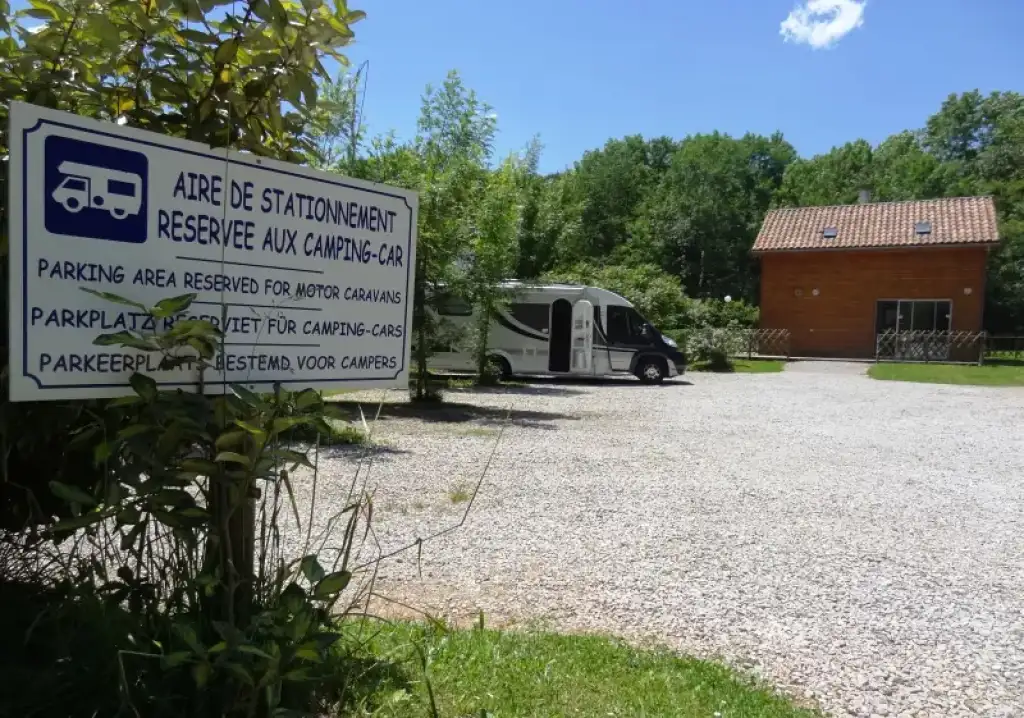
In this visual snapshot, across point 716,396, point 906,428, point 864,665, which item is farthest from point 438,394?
point 864,665

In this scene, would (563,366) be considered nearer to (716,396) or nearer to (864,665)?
(716,396)

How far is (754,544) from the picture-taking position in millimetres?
5699

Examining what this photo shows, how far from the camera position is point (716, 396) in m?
17.6

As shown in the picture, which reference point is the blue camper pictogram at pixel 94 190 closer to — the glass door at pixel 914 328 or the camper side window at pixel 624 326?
the camper side window at pixel 624 326

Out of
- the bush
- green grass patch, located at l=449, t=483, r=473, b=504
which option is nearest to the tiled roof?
the bush

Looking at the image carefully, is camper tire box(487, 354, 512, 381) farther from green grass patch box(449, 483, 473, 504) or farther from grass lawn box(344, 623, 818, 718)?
grass lawn box(344, 623, 818, 718)

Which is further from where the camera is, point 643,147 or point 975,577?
point 643,147

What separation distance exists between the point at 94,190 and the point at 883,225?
38.0 metres

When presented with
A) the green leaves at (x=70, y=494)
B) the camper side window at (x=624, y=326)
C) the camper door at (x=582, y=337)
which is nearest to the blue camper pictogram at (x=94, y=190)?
→ the green leaves at (x=70, y=494)

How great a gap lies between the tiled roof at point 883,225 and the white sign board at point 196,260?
1376 inches

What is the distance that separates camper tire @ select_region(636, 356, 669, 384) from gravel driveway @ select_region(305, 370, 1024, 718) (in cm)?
869

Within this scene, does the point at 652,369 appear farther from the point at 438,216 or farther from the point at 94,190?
the point at 94,190

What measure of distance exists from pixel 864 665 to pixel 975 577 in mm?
1966

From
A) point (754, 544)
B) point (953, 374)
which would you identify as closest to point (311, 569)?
point (754, 544)
